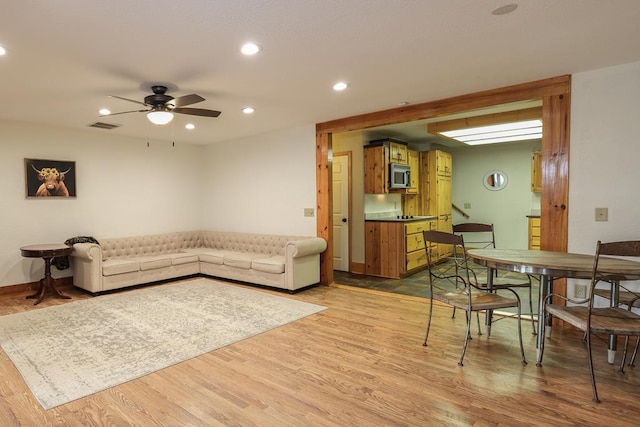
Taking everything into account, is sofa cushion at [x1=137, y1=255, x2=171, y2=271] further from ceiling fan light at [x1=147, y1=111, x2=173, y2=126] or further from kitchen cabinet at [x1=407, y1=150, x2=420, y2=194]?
kitchen cabinet at [x1=407, y1=150, x2=420, y2=194]

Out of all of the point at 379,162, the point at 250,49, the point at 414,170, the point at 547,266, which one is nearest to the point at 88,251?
the point at 250,49

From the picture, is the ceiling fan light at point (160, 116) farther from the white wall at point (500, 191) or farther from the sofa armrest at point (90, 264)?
the white wall at point (500, 191)

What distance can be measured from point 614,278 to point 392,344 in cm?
170

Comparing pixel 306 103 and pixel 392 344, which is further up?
pixel 306 103

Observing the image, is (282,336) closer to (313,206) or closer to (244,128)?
(313,206)

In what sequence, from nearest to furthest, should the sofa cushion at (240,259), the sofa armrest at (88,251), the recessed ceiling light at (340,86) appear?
1. the recessed ceiling light at (340,86)
2. the sofa armrest at (88,251)
3. the sofa cushion at (240,259)

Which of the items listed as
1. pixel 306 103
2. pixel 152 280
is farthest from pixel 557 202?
pixel 152 280

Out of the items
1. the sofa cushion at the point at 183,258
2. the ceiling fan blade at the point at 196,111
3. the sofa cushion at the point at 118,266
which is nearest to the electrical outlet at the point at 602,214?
the ceiling fan blade at the point at 196,111

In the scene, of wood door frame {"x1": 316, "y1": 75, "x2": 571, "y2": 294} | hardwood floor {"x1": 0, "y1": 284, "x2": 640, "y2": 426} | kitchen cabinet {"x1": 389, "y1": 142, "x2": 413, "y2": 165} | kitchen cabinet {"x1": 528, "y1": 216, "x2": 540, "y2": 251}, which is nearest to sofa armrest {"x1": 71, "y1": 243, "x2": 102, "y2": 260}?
hardwood floor {"x1": 0, "y1": 284, "x2": 640, "y2": 426}

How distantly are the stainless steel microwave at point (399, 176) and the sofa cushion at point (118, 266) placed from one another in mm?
4218

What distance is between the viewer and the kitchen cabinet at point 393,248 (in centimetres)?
571

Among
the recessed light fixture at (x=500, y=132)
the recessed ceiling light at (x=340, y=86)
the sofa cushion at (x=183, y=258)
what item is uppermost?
the recessed ceiling light at (x=340, y=86)

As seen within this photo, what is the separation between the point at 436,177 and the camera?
7277 millimetres

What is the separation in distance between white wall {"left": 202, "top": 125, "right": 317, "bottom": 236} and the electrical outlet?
3.39 metres
